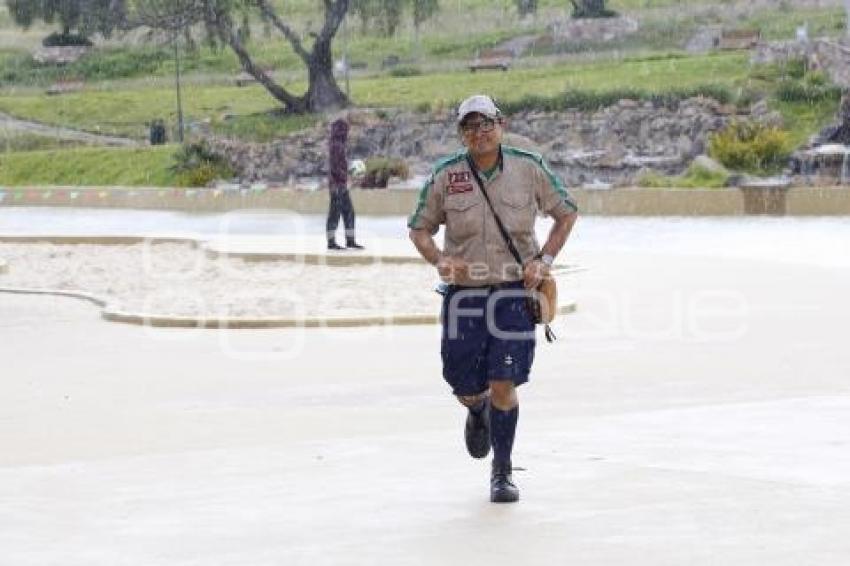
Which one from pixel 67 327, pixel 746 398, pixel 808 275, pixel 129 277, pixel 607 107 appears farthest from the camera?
pixel 607 107

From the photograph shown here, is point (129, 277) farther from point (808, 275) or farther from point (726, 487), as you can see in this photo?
point (726, 487)

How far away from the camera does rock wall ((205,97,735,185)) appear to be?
57.8 metres

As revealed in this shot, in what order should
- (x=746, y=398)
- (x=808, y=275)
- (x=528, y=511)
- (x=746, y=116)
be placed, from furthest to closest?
(x=746, y=116), (x=808, y=275), (x=746, y=398), (x=528, y=511)

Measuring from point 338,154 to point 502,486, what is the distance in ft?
61.6

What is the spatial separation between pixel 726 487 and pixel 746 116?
161 feet

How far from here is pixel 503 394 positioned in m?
10.1

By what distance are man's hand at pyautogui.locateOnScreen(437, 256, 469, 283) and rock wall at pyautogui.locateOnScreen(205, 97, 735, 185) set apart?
43870 millimetres

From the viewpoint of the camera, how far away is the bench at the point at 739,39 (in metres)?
78.5

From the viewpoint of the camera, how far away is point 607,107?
6266cm

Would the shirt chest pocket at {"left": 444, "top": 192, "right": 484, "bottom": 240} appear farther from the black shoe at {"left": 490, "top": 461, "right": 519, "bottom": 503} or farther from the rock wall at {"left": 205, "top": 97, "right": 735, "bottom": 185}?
the rock wall at {"left": 205, "top": 97, "right": 735, "bottom": 185}

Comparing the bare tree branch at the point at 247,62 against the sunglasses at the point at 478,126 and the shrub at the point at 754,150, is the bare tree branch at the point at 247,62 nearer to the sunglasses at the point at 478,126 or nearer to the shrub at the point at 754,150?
the shrub at the point at 754,150

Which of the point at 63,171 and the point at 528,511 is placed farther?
the point at 63,171

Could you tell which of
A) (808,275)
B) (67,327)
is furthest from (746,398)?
(808,275)

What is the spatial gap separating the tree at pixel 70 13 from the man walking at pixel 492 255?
9081cm
